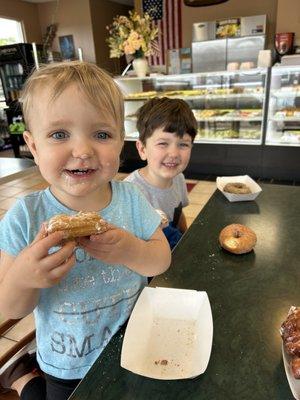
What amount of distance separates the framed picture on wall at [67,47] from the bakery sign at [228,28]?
13.4ft

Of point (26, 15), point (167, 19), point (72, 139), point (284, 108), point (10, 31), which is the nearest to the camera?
point (72, 139)

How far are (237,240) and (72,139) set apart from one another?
737 mm

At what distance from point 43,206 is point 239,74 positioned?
13.6ft

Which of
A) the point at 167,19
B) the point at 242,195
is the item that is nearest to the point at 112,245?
the point at 242,195

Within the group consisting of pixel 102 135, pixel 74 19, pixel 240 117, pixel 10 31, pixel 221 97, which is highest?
pixel 74 19

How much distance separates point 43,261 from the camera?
614mm

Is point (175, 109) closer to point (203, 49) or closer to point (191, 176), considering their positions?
point (191, 176)

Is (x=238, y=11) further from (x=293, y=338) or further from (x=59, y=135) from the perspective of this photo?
(x=293, y=338)

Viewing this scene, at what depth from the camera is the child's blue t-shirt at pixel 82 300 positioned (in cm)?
86

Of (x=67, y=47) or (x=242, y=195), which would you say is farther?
(x=67, y=47)

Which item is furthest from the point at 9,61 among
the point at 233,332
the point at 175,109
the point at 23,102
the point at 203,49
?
the point at 233,332

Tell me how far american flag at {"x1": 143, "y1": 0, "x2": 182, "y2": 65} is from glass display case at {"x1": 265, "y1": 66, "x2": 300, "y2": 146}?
12.5 ft

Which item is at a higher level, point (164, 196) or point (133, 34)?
point (133, 34)

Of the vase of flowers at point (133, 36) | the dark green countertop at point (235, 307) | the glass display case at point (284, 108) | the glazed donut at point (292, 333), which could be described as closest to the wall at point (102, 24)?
the vase of flowers at point (133, 36)
